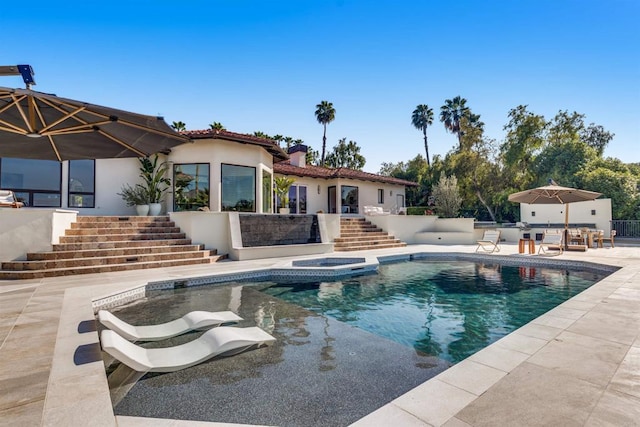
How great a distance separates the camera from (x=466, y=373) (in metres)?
3.02

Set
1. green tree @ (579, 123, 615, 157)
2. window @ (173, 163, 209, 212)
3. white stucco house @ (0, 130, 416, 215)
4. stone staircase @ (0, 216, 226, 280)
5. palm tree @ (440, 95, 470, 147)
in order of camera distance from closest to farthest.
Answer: stone staircase @ (0, 216, 226, 280) → white stucco house @ (0, 130, 416, 215) → window @ (173, 163, 209, 212) → green tree @ (579, 123, 615, 157) → palm tree @ (440, 95, 470, 147)

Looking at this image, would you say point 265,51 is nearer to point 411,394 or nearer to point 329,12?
point 329,12

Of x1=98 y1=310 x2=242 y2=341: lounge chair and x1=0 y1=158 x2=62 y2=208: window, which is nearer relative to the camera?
x1=98 y1=310 x2=242 y2=341: lounge chair

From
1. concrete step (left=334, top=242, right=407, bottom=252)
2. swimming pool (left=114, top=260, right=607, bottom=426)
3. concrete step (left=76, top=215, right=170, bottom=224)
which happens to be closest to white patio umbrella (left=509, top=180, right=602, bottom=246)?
swimming pool (left=114, top=260, right=607, bottom=426)

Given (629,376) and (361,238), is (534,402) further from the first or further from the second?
(361,238)

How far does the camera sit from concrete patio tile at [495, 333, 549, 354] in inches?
140

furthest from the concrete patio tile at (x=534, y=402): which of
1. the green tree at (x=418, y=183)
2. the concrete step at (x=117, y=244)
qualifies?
the green tree at (x=418, y=183)

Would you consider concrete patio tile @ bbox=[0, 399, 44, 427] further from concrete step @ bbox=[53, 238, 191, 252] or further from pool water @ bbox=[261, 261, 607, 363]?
concrete step @ bbox=[53, 238, 191, 252]

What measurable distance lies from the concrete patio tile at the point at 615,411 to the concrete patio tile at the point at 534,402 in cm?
4

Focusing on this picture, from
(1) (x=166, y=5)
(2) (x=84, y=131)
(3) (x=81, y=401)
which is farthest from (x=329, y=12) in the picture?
(3) (x=81, y=401)

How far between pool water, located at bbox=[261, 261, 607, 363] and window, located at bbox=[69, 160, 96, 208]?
1018 centimetres

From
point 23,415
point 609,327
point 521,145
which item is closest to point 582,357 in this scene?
point 609,327

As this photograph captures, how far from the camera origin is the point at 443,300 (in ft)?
23.1

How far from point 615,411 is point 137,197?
1538 centimetres
